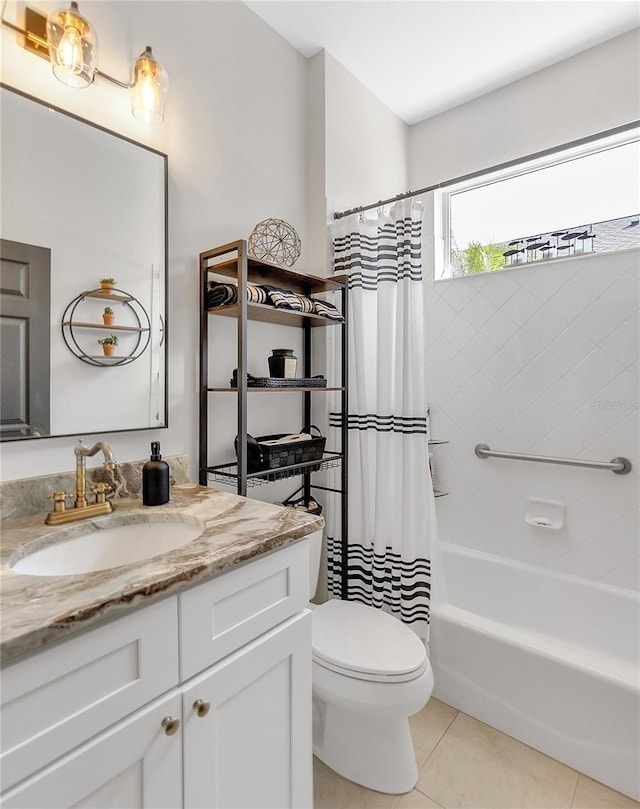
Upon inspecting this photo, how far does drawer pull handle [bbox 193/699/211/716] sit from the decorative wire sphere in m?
1.45

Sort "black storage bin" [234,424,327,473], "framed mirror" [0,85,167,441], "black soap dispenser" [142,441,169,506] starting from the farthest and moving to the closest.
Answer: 1. "black storage bin" [234,424,327,473]
2. "black soap dispenser" [142,441,169,506]
3. "framed mirror" [0,85,167,441]

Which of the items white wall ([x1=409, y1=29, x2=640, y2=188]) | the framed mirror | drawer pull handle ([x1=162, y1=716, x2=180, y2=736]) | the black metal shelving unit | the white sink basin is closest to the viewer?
drawer pull handle ([x1=162, y1=716, x2=180, y2=736])

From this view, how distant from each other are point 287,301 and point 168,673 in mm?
1208

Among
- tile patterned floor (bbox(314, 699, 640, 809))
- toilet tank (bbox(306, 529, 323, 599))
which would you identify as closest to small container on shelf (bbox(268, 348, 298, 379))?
toilet tank (bbox(306, 529, 323, 599))

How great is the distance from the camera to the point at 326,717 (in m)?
1.51

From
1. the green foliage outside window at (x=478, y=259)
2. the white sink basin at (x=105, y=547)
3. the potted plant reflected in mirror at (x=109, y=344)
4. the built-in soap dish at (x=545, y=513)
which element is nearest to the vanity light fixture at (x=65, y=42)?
the potted plant reflected in mirror at (x=109, y=344)

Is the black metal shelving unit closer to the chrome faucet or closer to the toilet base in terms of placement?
the chrome faucet

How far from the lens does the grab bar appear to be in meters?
1.99

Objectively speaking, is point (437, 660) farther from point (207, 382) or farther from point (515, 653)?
point (207, 382)

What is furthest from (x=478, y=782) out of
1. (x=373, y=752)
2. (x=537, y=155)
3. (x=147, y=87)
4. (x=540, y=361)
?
(x=147, y=87)

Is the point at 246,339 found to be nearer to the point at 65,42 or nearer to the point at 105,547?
the point at 105,547

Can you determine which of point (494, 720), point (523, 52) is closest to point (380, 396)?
point (494, 720)

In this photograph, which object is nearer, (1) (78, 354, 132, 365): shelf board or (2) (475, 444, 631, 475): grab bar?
(1) (78, 354, 132, 365): shelf board

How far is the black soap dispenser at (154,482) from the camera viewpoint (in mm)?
1229
